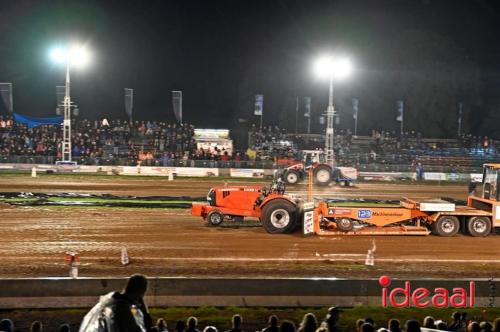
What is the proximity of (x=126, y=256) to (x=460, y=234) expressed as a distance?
401 inches

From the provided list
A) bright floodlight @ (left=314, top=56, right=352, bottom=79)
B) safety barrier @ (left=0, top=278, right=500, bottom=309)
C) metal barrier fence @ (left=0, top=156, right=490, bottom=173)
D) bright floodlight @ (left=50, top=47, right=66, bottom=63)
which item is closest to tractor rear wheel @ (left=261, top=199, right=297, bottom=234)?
safety barrier @ (left=0, top=278, right=500, bottom=309)

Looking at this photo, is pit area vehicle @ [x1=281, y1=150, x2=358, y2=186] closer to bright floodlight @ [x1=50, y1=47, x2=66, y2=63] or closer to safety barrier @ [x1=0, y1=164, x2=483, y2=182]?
safety barrier @ [x1=0, y1=164, x2=483, y2=182]

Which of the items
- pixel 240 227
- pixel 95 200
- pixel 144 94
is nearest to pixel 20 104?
pixel 144 94

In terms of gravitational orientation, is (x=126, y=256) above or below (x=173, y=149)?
below

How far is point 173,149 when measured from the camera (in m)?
46.2

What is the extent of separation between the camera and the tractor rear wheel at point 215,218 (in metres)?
18.0

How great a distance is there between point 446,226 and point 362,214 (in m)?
2.61

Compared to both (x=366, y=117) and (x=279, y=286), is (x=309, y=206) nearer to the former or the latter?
(x=279, y=286)

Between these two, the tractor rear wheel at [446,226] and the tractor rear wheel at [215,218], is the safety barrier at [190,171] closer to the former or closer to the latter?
the tractor rear wheel at [215,218]

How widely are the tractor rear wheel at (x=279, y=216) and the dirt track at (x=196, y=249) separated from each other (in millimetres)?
275

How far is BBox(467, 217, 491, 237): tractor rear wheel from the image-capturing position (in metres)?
17.3

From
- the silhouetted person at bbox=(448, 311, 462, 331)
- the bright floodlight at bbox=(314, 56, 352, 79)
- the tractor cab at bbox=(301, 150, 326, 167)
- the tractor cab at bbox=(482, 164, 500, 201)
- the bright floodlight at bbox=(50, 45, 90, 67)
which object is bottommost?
the silhouetted person at bbox=(448, 311, 462, 331)

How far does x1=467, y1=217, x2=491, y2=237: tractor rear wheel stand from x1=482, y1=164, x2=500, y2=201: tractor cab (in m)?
0.70

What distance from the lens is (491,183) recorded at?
56.9ft
